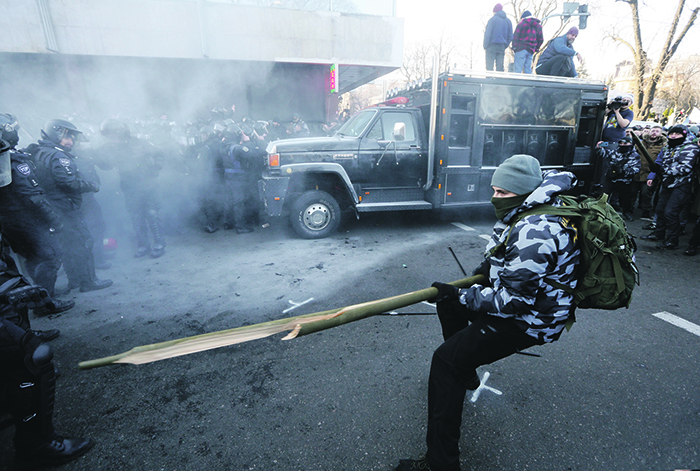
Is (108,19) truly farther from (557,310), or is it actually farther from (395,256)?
(557,310)

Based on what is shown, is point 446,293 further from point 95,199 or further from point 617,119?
point 617,119

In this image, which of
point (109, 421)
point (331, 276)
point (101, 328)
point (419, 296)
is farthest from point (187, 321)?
point (419, 296)

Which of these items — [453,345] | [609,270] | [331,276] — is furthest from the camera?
[331,276]

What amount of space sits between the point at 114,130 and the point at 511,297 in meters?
5.95

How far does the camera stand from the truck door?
6.54 meters

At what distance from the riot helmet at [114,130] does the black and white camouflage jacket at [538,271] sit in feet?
18.8

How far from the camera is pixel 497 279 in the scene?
195 centimetres

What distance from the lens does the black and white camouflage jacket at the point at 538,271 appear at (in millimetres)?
1684

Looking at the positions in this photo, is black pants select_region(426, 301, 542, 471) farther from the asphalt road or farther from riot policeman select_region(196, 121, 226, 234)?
riot policeman select_region(196, 121, 226, 234)

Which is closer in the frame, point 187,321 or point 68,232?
point 187,321

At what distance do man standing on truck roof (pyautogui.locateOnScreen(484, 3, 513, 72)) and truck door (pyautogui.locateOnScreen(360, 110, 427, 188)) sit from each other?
3435mm

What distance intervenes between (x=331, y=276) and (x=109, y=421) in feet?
9.37

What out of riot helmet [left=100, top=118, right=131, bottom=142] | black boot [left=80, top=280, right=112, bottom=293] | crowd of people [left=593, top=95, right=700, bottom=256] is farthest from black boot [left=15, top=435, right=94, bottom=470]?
crowd of people [left=593, top=95, right=700, bottom=256]

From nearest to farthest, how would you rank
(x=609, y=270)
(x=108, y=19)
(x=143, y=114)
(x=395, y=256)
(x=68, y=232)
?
(x=609, y=270)
(x=68, y=232)
(x=395, y=256)
(x=108, y=19)
(x=143, y=114)
